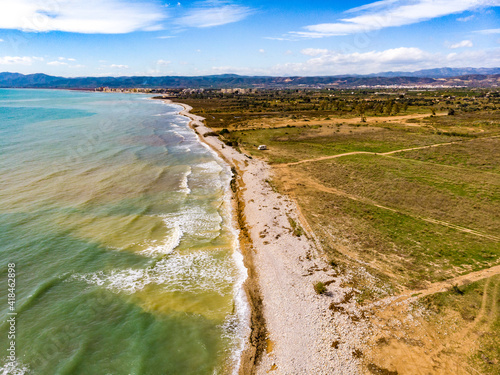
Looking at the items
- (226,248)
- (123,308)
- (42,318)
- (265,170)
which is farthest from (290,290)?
(265,170)

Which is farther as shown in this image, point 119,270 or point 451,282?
point 119,270

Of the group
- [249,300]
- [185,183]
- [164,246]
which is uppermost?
[185,183]

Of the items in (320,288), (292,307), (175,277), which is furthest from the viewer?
(175,277)

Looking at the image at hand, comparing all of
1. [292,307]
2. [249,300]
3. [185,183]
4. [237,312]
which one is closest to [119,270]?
[237,312]

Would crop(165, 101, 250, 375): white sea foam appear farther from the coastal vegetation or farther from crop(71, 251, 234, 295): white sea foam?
the coastal vegetation

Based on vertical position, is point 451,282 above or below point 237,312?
above

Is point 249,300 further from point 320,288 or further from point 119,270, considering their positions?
point 119,270

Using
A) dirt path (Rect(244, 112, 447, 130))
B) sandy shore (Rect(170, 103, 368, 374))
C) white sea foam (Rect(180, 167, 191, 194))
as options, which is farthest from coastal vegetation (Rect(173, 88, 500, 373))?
dirt path (Rect(244, 112, 447, 130))
